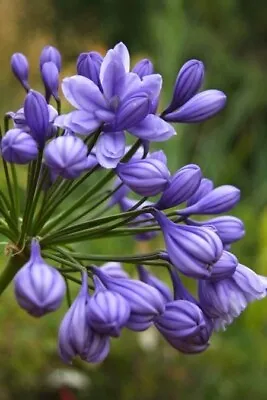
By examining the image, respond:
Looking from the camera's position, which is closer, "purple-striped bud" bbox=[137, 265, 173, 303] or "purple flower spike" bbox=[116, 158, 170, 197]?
"purple flower spike" bbox=[116, 158, 170, 197]

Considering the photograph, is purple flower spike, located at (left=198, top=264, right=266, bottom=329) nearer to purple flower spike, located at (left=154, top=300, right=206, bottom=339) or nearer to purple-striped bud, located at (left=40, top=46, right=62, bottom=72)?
purple flower spike, located at (left=154, top=300, right=206, bottom=339)

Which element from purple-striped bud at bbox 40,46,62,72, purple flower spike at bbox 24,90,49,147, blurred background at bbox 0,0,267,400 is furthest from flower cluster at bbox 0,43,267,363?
blurred background at bbox 0,0,267,400

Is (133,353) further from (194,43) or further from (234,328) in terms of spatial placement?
(194,43)

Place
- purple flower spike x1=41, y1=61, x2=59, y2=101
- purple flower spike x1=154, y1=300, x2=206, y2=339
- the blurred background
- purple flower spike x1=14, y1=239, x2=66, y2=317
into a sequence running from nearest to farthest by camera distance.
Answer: purple flower spike x1=14, y1=239, x2=66, y2=317
purple flower spike x1=154, y1=300, x2=206, y2=339
purple flower spike x1=41, y1=61, x2=59, y2=101
the blurred background

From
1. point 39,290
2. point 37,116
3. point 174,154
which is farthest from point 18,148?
point 174,154

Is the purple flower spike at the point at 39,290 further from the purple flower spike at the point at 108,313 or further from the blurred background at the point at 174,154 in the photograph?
the blurred background at the point at 174,154

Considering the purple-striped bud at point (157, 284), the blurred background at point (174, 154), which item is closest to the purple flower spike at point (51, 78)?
the purple-striped bud at point (157, 284)
